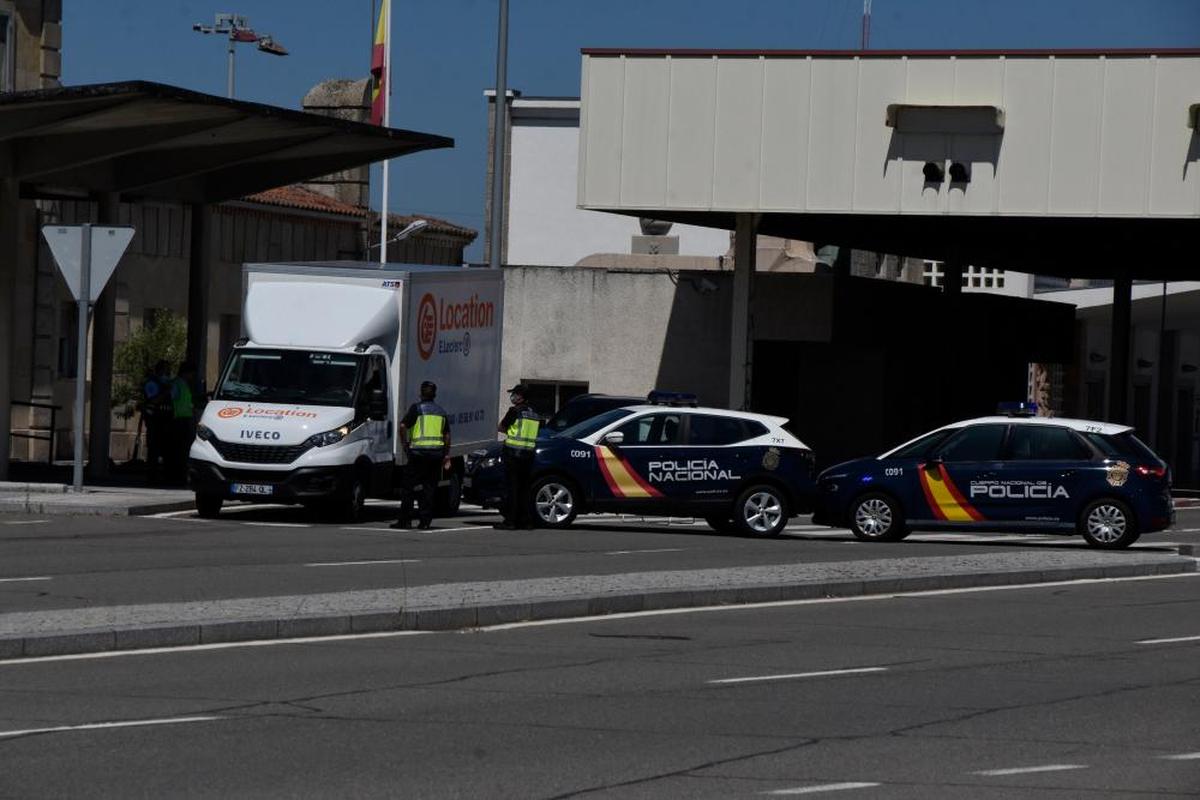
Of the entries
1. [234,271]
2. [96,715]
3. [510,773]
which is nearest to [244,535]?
[96,715]

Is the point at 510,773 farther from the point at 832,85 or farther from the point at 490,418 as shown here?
the point at 832,85

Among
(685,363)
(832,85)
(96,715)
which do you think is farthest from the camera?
(685,363)

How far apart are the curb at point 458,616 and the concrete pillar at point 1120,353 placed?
31096 mm

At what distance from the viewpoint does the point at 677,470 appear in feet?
82.4

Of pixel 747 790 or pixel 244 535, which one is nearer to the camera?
pixel 747 790

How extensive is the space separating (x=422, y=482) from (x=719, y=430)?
3663 mm

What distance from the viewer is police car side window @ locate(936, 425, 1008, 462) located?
979 inches

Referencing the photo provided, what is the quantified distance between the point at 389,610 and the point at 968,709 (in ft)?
15.1

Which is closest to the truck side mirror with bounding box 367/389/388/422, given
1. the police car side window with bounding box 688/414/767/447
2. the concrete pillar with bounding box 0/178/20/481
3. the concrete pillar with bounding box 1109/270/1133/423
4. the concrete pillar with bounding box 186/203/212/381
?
the police car side window with bounding box 688/414/767/447

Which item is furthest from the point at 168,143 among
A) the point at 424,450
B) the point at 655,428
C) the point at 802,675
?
the point at 802,675

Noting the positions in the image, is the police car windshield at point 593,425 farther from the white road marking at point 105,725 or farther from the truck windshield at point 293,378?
the white road marking at point 105,725

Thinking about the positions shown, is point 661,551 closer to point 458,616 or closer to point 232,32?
point 458,616

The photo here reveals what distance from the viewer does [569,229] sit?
63844mm

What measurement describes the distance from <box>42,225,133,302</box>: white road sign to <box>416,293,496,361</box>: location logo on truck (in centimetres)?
372
